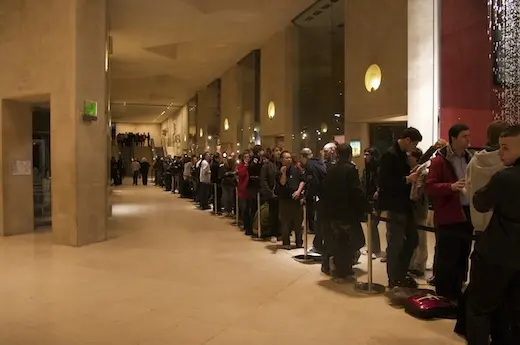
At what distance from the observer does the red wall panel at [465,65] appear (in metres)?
8.26

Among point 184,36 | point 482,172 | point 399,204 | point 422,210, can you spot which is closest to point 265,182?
point 422,210

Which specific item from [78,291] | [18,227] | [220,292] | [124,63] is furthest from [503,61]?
[124,63]

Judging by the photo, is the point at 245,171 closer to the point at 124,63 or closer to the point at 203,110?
the point at 124,63

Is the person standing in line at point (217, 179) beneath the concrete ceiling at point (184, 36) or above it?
beneath

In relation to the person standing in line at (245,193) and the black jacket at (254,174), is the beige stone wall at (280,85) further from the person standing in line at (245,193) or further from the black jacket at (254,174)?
the black jacket at (254,174)

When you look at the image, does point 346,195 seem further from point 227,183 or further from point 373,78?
point 227,183

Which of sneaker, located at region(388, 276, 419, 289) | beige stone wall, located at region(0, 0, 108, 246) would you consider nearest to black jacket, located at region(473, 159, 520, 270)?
sneaker, located at region(388, 276, 419, 289)

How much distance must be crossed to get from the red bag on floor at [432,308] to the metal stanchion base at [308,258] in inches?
93.1

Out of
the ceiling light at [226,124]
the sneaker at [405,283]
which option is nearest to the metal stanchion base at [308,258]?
the sneaker at [405,283]

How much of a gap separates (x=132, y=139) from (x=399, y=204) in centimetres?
3512

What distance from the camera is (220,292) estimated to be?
525 cm

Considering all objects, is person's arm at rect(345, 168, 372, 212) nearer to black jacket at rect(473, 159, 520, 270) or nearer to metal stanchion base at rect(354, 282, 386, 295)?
metal stanchion base at rect(354, 282, 386, 295)

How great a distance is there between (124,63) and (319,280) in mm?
14686

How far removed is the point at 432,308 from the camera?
433cm
